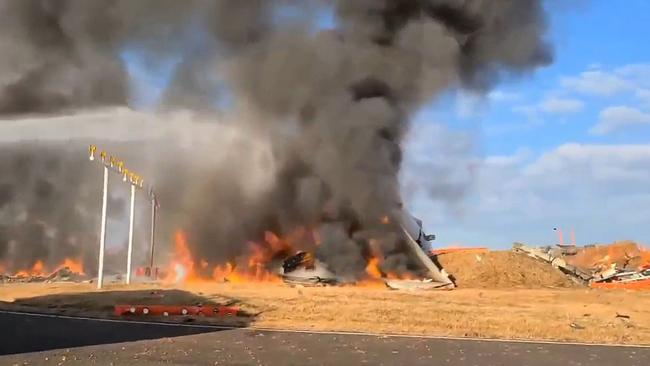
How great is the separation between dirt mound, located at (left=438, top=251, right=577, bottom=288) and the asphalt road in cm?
1969

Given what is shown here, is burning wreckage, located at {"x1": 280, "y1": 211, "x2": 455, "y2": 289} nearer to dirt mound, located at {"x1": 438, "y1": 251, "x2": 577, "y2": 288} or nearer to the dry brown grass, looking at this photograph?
dirt mound, located at {"x1": 438, "y1": 251, "x2": 577, "y2": 288}

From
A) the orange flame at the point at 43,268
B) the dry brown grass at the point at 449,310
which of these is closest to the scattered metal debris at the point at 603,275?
the dry brown grass at the point at 449,310

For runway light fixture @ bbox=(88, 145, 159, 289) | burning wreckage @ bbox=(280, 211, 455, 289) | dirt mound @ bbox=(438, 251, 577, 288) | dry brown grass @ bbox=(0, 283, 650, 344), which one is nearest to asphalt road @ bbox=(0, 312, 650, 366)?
dry brown grass @ bbox=(0, 283, 650, 344)

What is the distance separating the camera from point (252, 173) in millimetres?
41656

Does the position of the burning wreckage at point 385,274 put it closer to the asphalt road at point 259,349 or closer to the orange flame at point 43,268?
the asphalt road at point 259,349

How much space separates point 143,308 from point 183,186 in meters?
25.4

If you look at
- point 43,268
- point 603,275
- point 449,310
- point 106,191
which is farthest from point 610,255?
point 43,268

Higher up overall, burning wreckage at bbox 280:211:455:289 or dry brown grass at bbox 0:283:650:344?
burning wreckage at bbox 280:211:455:289

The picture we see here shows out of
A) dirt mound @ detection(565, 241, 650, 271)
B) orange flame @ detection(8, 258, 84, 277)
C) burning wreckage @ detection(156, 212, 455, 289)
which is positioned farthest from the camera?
orange flame @ detection(8, 258, 84, 277)

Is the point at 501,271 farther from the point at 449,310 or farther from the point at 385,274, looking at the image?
the point at 449,310

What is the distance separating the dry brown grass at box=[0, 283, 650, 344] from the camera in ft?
58.5

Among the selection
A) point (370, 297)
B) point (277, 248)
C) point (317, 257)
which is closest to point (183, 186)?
point (277, 248)

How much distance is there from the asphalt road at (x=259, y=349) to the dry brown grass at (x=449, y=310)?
2150 mm

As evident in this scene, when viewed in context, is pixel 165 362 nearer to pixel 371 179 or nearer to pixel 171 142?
pixel 371 179
